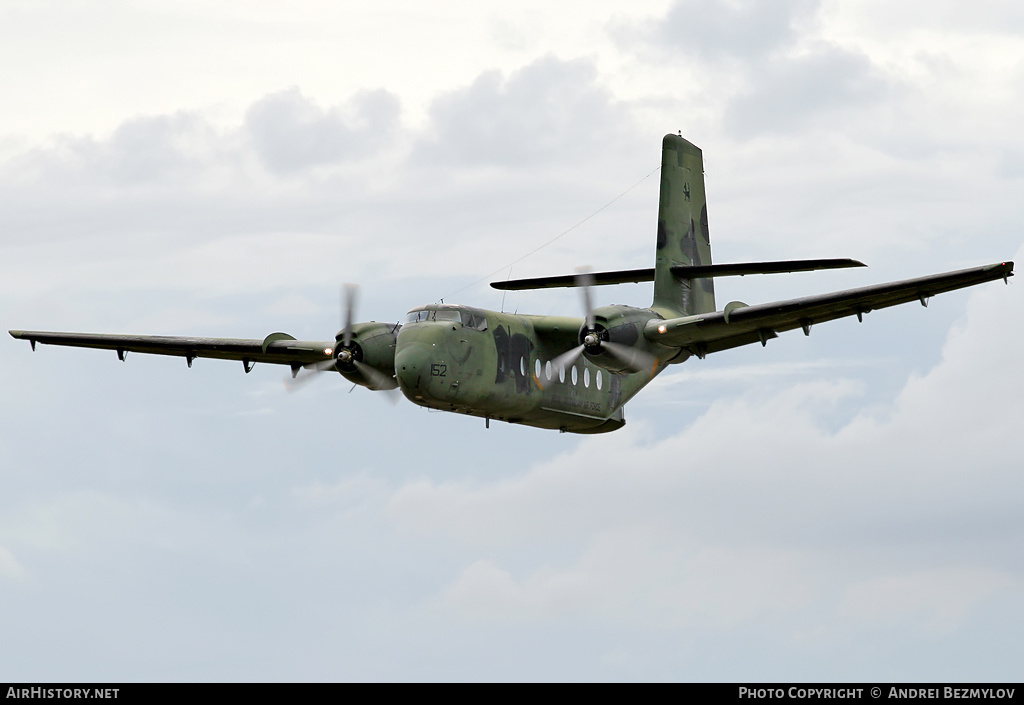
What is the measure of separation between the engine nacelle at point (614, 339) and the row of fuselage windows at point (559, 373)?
1.28m

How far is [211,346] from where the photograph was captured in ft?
106

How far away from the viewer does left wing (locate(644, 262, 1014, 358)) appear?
26312 mm

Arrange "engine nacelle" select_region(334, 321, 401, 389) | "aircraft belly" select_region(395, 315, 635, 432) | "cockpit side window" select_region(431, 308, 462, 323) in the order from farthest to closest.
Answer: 1. "engine nacelle" select_region(334, 321, 401, 389)
2. "cockpit side window" select_region(431, 308, 462, 323)
3. "aircraft belly" select_region(395, 315, 635, 432)

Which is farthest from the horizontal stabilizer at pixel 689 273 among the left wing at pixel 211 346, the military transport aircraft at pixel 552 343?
the left wing at pixel 211 346

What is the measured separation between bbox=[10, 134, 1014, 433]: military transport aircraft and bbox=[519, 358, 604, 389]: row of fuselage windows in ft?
0.09

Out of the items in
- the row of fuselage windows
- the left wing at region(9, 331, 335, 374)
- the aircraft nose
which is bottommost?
the aircraft nose

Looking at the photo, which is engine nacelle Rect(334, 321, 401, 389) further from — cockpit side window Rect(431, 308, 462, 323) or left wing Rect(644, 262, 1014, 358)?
left wing Rect(644, 262, 1014, 358)

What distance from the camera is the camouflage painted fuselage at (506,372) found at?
26594 mm

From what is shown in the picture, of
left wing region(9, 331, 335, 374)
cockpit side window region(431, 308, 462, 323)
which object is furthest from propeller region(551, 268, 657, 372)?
left wing region(9, 331, 335, 374)

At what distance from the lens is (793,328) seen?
28875 mm
